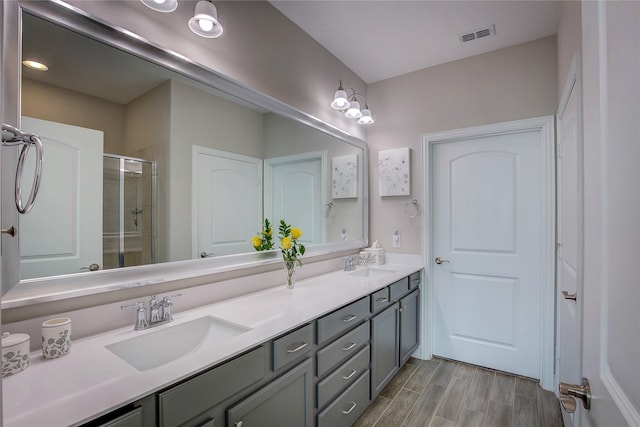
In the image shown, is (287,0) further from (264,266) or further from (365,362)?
(365,362)

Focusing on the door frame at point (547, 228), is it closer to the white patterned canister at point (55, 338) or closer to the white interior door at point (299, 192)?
the white interior door at point (299, 192)

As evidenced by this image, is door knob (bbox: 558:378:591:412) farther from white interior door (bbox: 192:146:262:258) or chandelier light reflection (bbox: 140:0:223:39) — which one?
chandelier light reflection (bbox: 140:0:223:39)

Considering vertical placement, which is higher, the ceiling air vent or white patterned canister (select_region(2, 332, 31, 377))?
the ceiling air vent

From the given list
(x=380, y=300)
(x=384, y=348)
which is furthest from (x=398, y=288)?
(x=384, y=348)

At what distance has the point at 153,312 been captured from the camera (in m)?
1.38

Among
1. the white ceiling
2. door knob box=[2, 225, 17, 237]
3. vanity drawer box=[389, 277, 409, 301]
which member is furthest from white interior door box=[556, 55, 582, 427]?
door knob box=[2, 225, 17, 237]

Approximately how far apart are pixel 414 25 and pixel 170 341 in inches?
99.1

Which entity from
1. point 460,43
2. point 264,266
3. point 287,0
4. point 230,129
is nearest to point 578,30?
point 460,43

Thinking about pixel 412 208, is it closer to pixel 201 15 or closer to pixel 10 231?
pixel 201 15

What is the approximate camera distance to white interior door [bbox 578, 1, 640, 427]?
1.68 ft

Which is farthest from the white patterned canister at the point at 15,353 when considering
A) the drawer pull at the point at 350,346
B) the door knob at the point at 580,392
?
the door knob at the point at 580,392

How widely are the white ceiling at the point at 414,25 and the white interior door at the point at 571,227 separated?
28.2 inches

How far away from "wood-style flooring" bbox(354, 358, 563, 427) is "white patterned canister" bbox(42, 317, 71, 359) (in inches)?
65.2

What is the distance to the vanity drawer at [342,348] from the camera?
161 centimetres
